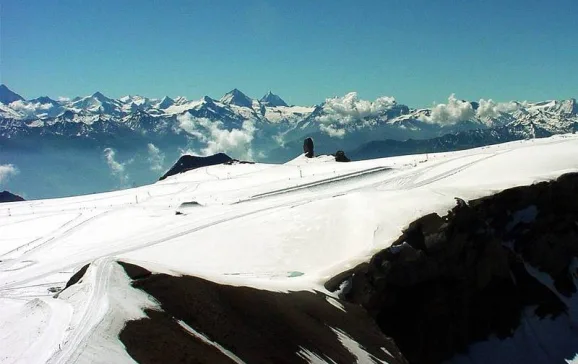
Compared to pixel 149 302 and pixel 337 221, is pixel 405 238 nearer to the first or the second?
pixel 337 221

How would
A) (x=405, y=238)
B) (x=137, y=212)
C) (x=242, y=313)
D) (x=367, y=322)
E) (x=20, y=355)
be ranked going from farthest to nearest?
1. (x=137, y=212)
2. (x=405, y=238)
3. (x=367, y=322)
4. (x=242, y=313)
5. (x=20, y=355)

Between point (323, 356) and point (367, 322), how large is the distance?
9684mm

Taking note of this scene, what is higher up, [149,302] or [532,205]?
[149,302]

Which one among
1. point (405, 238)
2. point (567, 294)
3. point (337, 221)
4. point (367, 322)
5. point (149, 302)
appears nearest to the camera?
point (149, 302)

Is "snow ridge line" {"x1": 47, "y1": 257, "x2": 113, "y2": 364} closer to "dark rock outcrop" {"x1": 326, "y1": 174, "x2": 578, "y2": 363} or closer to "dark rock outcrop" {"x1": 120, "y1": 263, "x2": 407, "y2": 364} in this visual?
"dark rock outcrop" {"x1": 120, "y1": 263, "x2": 407, "y2": 364}

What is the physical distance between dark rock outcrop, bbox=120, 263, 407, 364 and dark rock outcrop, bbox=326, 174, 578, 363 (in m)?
5.68

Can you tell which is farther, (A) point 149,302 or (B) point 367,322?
(B) point 367,322

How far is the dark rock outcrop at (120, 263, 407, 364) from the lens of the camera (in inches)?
845

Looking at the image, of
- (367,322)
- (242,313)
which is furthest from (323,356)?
(367,322)

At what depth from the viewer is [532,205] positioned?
2298 inches

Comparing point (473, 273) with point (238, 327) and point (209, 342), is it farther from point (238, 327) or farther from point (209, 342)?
point (209, 342)

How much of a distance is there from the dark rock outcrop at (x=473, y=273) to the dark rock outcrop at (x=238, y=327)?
5.68 meters

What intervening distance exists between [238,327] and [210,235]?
28.0 m

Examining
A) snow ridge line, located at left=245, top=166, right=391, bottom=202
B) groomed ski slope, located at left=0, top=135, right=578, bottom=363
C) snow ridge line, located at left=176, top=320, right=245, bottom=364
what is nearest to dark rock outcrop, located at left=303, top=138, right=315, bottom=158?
groomed ski slope, located at left=0, top=135, right=578, bottom=363
